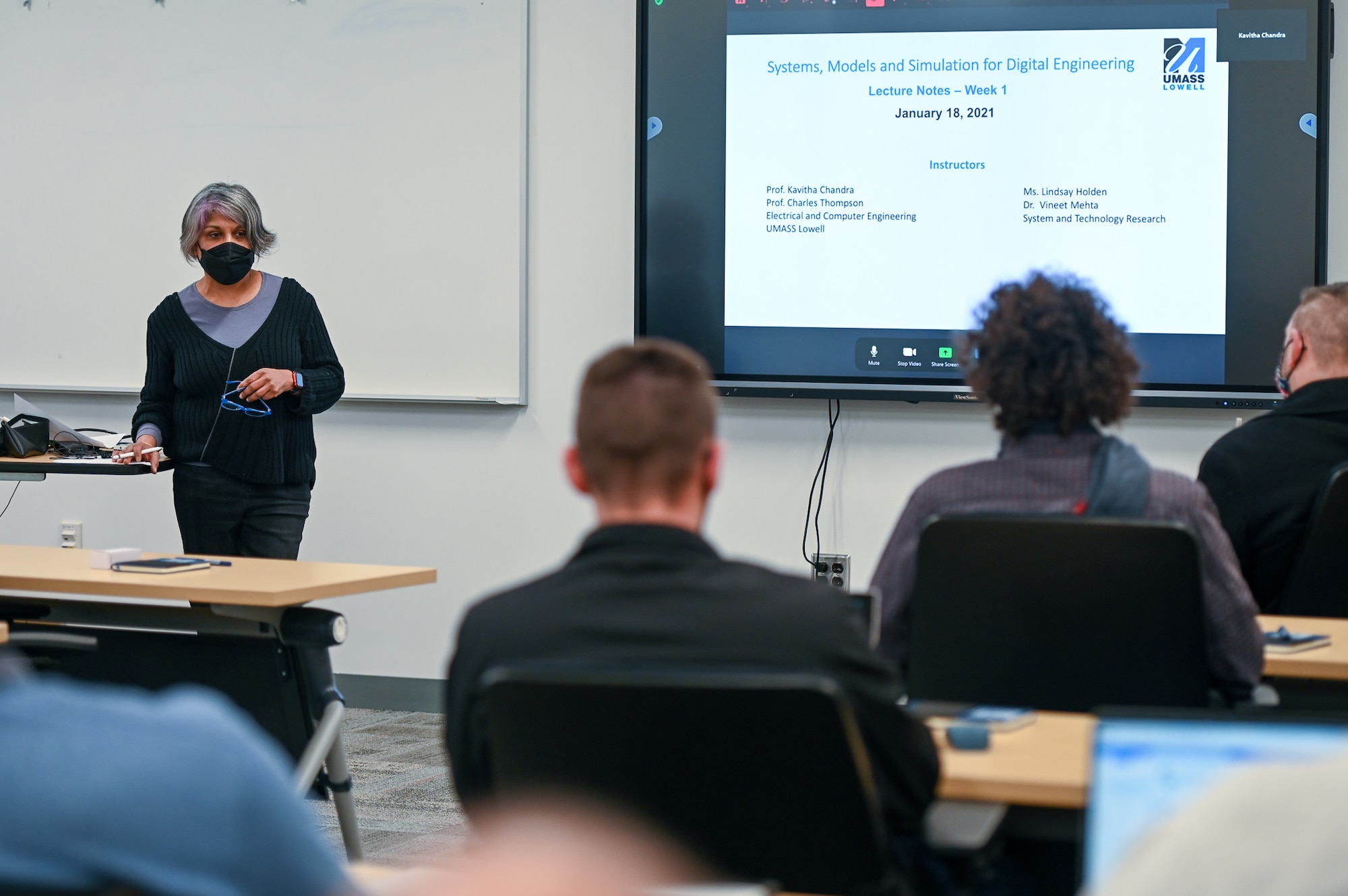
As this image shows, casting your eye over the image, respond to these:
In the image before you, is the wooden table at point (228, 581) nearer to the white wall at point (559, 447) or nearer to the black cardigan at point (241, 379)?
the black cardigan at point (241, 379)

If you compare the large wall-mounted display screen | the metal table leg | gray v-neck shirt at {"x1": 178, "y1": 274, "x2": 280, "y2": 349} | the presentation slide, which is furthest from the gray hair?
the metal table leg

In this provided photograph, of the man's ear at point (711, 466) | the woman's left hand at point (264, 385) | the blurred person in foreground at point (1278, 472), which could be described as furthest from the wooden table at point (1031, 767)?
the woman's left hand at point (264, 385)

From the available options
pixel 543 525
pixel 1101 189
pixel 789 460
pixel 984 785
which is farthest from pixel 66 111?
pixel 984 785

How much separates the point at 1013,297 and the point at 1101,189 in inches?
81.0

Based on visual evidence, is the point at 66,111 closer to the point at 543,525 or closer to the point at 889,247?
the point at 543,525

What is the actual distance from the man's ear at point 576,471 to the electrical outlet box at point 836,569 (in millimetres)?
2881

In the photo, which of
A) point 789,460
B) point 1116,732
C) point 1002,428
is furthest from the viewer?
point 789,460

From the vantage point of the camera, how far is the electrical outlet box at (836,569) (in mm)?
4312

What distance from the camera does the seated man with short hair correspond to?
4.24 feet

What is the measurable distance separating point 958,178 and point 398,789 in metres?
2.41

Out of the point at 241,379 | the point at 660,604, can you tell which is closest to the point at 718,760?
the point at 660,604

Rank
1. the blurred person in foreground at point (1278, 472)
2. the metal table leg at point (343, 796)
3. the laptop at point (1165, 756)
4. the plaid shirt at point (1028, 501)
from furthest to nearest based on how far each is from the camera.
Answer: the metal table leg at point (343, 796)
the blurred person in foreground at point (1278, 472)
the plaid shirt at point (1028, 501)
the laptop at point (1165, 756)

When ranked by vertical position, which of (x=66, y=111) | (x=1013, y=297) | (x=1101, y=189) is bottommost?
(x=1013, y=297)

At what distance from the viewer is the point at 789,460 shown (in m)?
4.37
